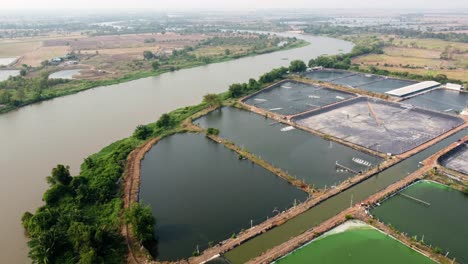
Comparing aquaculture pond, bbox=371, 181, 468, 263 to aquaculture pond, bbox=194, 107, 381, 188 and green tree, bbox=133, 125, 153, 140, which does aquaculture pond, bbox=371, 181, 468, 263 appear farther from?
green tree, bbox=133, 125, 153, 140

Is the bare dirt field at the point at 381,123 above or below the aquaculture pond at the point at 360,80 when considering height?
below

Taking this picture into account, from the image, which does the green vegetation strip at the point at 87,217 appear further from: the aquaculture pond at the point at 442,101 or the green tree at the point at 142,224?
the aquaculture pond at the point at 442,101

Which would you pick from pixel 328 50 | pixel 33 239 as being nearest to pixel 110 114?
pixel 33 239

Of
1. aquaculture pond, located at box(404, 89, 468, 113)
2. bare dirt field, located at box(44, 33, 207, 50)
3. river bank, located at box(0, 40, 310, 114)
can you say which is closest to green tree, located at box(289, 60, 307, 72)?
aquaculture pond, located at box(404, 89, 468, 113)

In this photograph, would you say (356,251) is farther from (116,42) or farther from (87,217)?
(116,42)

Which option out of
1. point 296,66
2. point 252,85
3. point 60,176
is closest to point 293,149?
point 60,176

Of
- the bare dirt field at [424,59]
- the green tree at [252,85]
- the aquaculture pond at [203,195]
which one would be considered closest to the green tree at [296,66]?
the green tree at [252,85]
